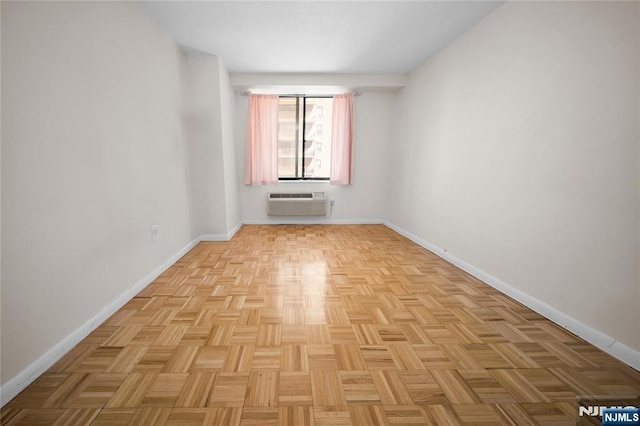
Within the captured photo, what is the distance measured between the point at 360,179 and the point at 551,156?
3097 mm

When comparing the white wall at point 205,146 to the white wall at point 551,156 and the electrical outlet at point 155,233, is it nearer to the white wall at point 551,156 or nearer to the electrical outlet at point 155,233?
the electrical outlet at point 155,233

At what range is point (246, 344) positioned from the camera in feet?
4.76

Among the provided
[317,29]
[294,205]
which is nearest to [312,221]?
[294,205]

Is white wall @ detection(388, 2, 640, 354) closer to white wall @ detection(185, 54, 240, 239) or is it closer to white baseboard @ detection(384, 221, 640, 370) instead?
white baseboard @ detection(384, 221, 640, 370)

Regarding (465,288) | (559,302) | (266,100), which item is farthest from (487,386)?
(266,100)

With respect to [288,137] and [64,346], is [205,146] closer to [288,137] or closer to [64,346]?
[288,137]

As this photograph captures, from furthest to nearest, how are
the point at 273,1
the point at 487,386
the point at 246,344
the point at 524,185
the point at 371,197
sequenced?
the point at 371,197
the point at 273,1
the point at 524,185
the point at 246,344
the point at 487,386

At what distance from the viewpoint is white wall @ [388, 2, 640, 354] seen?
137 cm

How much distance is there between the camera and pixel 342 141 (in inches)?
178

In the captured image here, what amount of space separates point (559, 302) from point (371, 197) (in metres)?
3.27

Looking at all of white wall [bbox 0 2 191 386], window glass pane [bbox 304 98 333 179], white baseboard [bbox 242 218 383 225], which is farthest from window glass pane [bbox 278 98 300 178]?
white wall [bbox 0 2 191 386]

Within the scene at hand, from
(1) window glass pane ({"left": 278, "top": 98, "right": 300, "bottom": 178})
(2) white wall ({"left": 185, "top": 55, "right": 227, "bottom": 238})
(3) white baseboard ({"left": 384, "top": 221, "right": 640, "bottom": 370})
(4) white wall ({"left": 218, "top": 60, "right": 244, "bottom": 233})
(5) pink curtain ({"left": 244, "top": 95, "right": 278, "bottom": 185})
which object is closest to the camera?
(3) white baseboard ({"left": 384, "top": 221, "right": 640, "bottom": 370})

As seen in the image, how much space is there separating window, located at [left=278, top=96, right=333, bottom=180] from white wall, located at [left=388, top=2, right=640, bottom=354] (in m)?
2.25

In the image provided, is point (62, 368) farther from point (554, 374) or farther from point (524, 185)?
point (524, 185)
